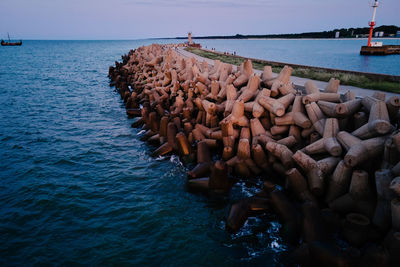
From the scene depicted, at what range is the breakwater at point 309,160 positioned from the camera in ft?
13.1

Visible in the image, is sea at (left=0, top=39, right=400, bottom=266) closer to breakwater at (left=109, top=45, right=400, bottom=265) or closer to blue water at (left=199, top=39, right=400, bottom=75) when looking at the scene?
breakwater at (left=109, top=45, right=400, bottom=265)

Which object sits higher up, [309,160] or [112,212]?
[309,160]

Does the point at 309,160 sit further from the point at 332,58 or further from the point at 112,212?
the point at 332,58

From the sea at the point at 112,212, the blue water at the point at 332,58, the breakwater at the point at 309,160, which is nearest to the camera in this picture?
the breakwater at the point at 309,160

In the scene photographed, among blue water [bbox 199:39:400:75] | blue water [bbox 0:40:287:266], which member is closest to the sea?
blue water [bbox 0:40:287:266]

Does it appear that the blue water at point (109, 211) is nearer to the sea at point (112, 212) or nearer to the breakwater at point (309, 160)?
the sea at point (112, 212)

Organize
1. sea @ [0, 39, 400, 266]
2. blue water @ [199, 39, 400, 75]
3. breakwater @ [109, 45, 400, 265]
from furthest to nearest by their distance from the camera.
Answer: blue water @ [199, 39, 400, 75] → sea @ [0, 39, 400, 266] → breakwater @ [109, 45, 400, 265]

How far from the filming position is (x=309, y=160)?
503cm

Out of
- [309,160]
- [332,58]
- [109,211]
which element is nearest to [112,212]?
[109,211]

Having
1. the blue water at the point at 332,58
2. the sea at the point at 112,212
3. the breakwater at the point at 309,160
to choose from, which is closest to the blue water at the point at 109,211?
the sea at the point at 112,212

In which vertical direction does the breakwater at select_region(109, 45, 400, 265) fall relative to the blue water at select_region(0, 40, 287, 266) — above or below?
above

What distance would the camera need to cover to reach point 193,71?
38.6ft

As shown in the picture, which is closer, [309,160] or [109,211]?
[309,160]

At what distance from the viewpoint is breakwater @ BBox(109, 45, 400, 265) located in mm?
3982
